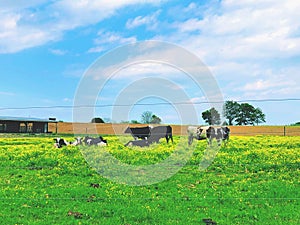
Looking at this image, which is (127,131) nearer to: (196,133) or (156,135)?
(156,135)

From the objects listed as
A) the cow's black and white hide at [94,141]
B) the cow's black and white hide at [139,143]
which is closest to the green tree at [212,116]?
the cow's black and white hide at [139,143]

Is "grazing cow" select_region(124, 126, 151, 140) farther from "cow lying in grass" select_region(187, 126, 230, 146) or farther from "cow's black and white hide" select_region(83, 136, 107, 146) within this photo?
"cow lying in grass" select_region(187, 126, 230, 146)

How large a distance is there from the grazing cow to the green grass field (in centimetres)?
570

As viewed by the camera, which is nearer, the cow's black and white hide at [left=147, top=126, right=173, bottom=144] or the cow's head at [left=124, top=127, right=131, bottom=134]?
the cow's black and white hide at [left=147, top=126, right=173, bottom=144]

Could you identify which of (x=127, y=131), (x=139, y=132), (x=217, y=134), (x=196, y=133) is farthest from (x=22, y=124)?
(x=217, y=134)

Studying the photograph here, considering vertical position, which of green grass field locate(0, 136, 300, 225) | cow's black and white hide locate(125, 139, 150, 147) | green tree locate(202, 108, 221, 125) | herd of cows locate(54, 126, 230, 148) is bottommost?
green grass field locate(0, 136, 300, 225)

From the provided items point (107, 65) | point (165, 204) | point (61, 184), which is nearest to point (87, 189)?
point (61, 184)

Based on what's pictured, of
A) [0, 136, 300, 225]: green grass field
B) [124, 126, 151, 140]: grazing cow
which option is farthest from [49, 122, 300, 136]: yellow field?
[0, 136, 300, 225]: green grass field

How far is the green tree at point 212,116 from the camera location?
1835 centimetres

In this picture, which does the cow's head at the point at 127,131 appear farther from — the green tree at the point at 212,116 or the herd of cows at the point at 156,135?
the green tree at the point at 212,116

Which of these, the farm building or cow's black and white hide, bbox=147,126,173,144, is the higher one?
the farm building

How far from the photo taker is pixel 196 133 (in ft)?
69.7

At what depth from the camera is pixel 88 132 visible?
850 inches

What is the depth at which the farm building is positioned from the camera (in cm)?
4541
